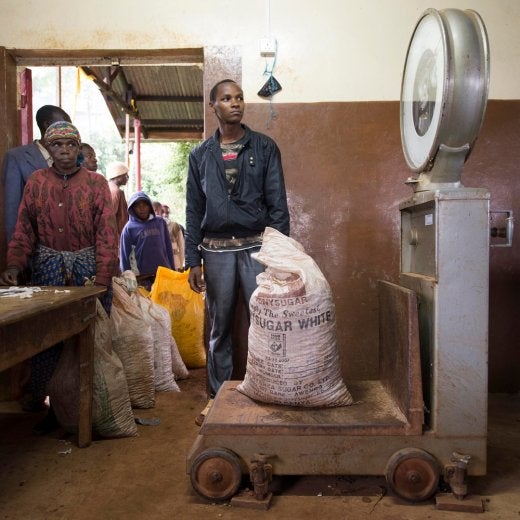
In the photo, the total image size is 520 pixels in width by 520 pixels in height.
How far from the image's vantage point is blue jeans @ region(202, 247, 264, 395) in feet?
9.25

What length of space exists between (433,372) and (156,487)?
→ 1.20 metres

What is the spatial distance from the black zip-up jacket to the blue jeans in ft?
0.37

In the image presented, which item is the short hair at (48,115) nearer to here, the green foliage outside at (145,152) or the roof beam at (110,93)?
the roof beam at (110,93)

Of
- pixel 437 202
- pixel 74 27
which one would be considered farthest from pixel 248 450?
pixel 74 27

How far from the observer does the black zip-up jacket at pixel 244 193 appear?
9.14 feet

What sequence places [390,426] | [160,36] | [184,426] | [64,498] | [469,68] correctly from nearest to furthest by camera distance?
[469,68] → [390,426] → [64,498] → [184,426] → [160,36]

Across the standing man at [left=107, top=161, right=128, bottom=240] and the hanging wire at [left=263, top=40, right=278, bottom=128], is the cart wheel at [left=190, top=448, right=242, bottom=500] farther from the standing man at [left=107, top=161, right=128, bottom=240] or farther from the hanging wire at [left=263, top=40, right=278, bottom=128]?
the standing man at [left=107, top=161, right=128, bottom=240]

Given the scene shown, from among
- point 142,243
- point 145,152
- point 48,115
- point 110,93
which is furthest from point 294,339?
point 145,152

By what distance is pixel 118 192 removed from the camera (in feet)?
17.3

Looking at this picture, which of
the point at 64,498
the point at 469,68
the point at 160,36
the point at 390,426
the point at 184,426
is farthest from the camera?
the point at 160,36

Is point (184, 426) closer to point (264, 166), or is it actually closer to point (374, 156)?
point (264, 166)

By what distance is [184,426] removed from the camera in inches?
111

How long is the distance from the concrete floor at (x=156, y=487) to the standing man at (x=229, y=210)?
1.59 feet

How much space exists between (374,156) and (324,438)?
1916 mm
